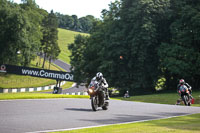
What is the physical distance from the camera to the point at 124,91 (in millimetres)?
49000

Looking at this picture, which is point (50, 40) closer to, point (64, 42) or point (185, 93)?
point (64, 42)

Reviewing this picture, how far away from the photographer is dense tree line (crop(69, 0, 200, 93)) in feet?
145

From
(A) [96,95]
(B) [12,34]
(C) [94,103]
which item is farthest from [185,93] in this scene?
(B) [12,34]

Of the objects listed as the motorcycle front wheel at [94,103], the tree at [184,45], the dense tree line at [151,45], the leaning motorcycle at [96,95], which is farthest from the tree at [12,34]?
the motorcycle front wheel at [94,103]

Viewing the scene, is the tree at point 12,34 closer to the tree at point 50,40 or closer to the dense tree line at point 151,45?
the dense tree line at point 151,45

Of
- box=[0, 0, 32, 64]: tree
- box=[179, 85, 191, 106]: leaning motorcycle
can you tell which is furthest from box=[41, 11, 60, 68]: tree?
box=[179, 85, 191, 106]: leaning motorcycle

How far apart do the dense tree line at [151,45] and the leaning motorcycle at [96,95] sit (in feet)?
94.1

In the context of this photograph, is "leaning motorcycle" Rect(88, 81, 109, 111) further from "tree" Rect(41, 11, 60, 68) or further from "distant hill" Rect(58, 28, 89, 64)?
"distant hill" Rect(58, 28, 89, 64)

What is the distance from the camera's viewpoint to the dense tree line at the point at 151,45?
44281 millimetres

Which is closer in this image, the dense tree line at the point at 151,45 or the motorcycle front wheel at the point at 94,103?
the motorcycle front wheel at the point at 94,103

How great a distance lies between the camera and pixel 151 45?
46625mm

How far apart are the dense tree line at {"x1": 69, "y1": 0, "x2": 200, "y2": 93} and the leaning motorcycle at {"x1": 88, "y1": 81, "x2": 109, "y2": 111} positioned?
28696mm

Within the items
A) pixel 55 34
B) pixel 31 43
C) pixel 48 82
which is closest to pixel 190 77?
pixel 31 43

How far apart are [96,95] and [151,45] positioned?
31.5 metres
